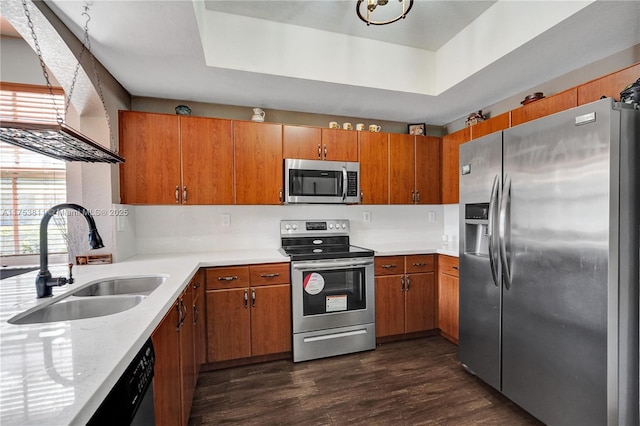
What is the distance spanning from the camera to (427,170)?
333 centimetres

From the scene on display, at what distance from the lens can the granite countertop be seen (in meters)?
0.57

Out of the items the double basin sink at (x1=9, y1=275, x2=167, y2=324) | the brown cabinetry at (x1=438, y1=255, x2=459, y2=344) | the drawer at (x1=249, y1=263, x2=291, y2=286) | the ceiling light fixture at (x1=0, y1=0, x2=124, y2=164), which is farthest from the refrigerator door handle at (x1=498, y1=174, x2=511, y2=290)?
the ceiling light fixture at (x1=0, y1=0, x2=124, y2=164)

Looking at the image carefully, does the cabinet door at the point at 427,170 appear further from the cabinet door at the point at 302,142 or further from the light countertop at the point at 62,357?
the light countertop at the point at 62,357

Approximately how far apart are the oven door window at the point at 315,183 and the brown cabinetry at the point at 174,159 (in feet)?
1.97

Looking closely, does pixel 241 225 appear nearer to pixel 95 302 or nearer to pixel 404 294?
pixel 95 302

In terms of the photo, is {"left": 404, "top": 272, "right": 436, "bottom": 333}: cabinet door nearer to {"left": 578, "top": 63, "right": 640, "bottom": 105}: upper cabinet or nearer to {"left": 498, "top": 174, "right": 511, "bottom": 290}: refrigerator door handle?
{"left": 498, "top": 174, "right": 511, "bottom": 290}: refrigerator door handle

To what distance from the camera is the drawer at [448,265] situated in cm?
271

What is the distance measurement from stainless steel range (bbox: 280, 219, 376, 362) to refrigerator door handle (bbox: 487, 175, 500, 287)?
1.03m

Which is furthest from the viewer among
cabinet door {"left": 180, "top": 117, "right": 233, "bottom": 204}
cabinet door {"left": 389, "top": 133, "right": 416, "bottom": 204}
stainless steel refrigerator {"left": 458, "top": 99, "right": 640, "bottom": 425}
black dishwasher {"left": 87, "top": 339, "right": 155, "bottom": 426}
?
cabinet door {"left": 389, "top": 133, "right": 416, "bottom": 204}

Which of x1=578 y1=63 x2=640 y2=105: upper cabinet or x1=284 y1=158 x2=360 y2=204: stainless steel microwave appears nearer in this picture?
x1=578 y1=63 x2=640 y2=105: upper cabinet

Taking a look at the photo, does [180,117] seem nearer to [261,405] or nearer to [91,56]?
[91,56]

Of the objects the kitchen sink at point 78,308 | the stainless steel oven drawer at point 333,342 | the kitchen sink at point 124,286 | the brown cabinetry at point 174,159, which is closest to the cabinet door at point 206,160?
the brown cabinetry at point 174,159

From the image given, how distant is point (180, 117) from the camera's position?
2.58m

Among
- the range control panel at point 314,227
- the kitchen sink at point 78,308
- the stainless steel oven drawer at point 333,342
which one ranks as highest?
the range control panel at point 314,227
